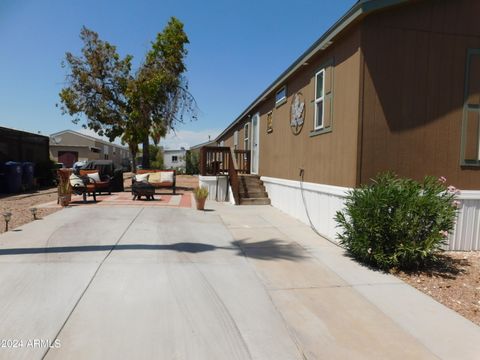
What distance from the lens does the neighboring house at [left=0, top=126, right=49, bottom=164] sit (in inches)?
578

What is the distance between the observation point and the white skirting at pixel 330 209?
600 centimetres

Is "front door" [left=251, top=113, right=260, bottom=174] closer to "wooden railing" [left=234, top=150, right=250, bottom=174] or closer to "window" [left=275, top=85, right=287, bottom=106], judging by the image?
"wooden railing" [left=234, top=150, right=250, bottom=174]

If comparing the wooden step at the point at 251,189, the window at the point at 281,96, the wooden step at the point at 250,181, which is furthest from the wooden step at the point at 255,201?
the window at the point at 281,96

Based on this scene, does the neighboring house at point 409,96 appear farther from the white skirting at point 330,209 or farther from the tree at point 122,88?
the tree at point 122,88

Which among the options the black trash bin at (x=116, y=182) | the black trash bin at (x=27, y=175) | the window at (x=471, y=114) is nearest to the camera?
the window at (x=471, y=114)

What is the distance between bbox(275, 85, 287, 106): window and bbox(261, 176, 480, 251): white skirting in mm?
2518

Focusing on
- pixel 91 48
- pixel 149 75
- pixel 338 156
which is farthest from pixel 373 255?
pixel 91 48

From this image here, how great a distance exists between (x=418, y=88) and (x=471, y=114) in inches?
44.0

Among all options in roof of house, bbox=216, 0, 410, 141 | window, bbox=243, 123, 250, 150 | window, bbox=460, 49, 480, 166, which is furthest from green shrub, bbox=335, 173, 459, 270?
window, bbox=243, 123, 250, 150

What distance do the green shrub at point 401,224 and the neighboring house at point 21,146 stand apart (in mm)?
15079

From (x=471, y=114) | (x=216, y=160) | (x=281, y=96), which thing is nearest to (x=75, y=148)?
(x=216, y=160)

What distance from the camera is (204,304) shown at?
3479 millimetres

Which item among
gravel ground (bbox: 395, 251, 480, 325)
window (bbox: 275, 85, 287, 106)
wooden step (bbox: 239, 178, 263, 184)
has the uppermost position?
window (bbox: 275, 85, 287, 106)

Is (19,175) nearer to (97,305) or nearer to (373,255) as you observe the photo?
(97,305)
